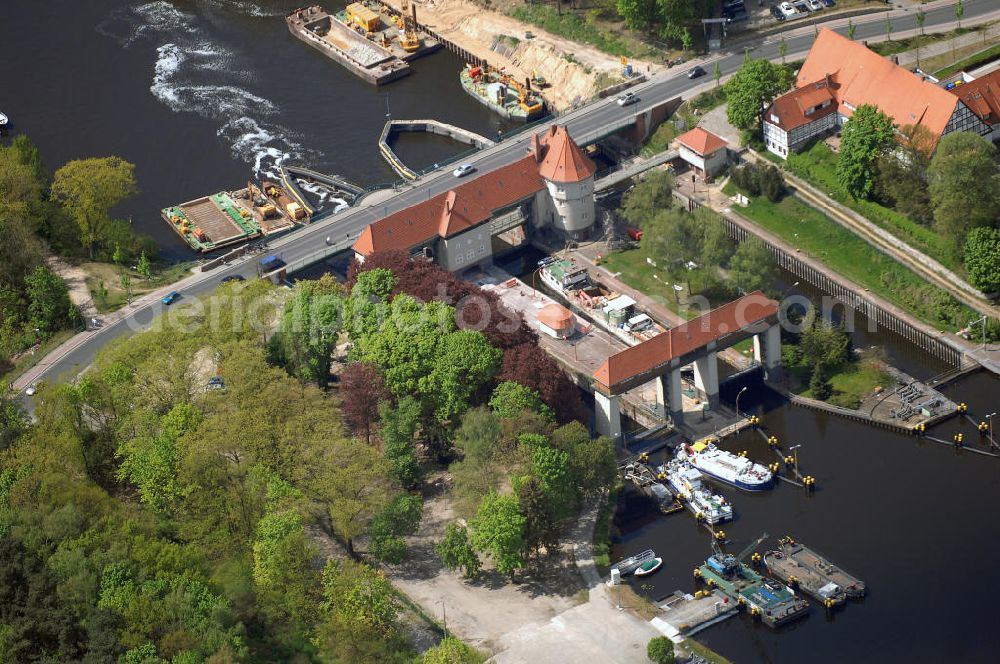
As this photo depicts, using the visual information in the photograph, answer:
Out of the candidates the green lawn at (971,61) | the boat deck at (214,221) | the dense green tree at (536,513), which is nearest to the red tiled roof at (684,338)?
the dense green tree at (536,513)

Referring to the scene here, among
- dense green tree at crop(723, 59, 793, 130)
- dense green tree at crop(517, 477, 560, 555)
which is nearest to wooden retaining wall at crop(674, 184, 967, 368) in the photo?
dense green tree at crop(723, 59, 793, 130)

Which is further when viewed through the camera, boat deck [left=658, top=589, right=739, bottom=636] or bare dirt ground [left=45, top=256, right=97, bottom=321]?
bare dirt ground [left=45, top=256, right=97, bottom=321]

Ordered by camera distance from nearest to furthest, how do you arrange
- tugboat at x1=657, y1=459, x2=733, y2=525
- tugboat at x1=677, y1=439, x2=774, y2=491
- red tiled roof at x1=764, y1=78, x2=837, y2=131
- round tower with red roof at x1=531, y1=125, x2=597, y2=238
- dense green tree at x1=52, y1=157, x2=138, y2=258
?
tugboat at x1=657, y1=459, x2=733, y2=525 → tugboat at x1=677, y1=439, x2=774, y2=491 → dense green tree at x1=52, y1=157, x2=138, y2=258 → round tower with red roof at x1=531, y1=125, x2=597, y2=238 → red tiled roof at x1=764, y1=78, x2=837, y2=131

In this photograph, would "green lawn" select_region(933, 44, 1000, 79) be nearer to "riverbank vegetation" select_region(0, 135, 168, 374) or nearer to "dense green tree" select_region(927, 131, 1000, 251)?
"dense green tree" select_region(927, 131, 1000, 251)

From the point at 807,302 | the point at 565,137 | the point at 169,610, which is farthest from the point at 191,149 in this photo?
the point at 169,610

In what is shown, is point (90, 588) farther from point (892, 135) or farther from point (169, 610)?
point (892, 135)

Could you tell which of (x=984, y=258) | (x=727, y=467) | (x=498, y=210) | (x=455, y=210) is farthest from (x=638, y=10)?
(x=727, y=467)
